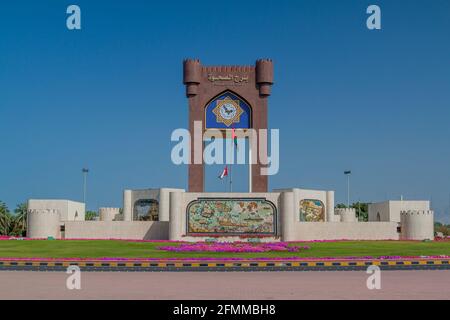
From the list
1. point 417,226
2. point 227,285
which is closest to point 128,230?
point 417,226

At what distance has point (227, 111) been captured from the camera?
58.0 m

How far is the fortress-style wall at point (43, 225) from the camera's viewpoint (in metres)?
60.4

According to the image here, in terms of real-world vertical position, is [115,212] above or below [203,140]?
below

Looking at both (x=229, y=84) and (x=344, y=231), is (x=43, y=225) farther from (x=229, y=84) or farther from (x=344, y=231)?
(x=344, y=231)

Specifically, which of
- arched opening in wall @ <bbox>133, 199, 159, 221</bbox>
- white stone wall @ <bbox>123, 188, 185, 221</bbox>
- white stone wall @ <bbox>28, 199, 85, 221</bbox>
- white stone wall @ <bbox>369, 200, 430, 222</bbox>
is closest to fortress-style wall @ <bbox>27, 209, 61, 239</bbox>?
white stone wall @ <bbox>123, 188, 185, 221</bbox>

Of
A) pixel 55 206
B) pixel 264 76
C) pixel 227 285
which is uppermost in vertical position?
pixel 264 76

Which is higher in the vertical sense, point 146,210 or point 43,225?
point 146,210

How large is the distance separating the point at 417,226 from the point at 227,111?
24651mm

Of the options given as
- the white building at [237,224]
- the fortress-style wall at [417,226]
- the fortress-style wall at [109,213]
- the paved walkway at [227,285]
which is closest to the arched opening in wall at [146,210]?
the fortress-style wall at [109,213]

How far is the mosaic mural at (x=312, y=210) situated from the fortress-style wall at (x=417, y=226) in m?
13.5
